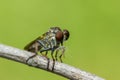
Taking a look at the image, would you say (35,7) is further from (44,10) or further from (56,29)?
(56,29)

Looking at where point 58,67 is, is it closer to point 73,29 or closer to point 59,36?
point 59,36

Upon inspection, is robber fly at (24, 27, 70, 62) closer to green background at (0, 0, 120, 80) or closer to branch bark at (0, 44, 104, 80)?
branch bark at (0, 44, 104, 80)

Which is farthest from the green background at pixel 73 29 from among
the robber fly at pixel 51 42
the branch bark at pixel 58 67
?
the branch bark at pixel 58 67

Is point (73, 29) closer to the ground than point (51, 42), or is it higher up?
higher up

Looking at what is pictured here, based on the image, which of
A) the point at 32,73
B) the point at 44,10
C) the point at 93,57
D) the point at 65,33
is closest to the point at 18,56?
the point at 65,33

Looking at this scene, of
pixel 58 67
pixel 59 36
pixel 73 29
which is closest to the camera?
pixel 58 67

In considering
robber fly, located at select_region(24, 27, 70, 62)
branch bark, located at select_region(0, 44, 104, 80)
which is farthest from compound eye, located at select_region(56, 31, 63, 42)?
branch bark, located at select_region(0, 44, 104, 80)

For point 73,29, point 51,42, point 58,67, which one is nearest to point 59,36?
point 51,42
